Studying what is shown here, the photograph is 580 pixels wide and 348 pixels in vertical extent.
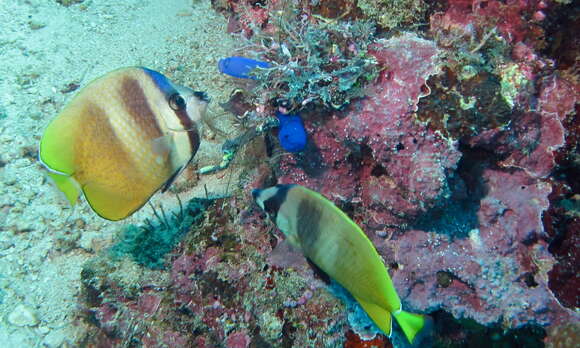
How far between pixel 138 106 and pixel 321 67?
60.3 inches

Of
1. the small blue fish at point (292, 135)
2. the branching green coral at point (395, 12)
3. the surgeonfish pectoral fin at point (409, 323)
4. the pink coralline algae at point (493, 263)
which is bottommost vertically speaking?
the pink coralline algae at point (493, 263)

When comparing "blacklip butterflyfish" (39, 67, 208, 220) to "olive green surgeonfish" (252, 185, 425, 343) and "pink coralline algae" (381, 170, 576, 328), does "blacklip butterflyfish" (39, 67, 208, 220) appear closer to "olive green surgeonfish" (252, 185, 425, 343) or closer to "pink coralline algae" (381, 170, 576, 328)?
"olive green surgeonfish" (252, 185, 425, 343)

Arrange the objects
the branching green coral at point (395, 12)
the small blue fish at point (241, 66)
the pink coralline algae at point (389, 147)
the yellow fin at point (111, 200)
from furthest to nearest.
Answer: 1. the branching green coral at point (395, 12)
2. the small blue fish at point (241, 66)
3. the pink coralline algae at point (389, 147)
4. the yellow fin at point (111, 200)

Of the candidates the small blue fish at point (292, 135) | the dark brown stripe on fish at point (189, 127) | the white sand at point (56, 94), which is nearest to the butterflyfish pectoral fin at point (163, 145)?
the dark brown stripe on fish at point (189, 127)

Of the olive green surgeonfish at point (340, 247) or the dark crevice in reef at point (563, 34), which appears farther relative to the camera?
the dark crevice in reef at point (563, 34)

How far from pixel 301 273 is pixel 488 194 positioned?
66.4 inches

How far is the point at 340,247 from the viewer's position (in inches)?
70.4

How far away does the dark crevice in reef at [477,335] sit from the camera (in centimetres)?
281

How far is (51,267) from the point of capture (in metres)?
4.21

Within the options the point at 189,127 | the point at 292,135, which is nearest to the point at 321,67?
the point at 292,135

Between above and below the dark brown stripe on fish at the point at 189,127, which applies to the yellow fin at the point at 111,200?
below

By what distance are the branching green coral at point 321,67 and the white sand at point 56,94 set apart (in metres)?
1.57

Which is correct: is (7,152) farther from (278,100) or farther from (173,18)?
(278,100)

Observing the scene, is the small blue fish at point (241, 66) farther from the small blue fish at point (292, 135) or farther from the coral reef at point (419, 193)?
the small blue fish at point (292, 135)
